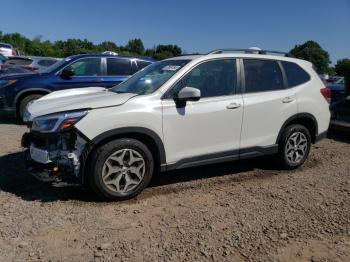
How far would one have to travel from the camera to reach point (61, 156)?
450cm

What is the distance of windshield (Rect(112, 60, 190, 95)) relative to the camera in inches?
200

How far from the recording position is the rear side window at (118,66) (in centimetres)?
965

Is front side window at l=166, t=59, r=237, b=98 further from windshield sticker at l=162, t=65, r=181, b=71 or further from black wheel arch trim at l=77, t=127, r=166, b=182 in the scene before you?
black wheel arch trim at l=77, t=127, r=166, b=182

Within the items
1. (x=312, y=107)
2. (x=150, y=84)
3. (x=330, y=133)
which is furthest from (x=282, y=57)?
(x=330, y=133)

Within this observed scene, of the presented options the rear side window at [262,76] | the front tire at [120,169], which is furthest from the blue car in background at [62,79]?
the front tire at [120,169]

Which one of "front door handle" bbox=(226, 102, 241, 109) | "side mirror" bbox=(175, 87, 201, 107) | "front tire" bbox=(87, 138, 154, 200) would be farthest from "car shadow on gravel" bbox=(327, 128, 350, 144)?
"front tire" bbox=(87, 138, 154, 200)

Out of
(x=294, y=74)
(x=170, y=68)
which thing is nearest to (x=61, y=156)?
(x=170, y=68)

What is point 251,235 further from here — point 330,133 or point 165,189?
point 330,133

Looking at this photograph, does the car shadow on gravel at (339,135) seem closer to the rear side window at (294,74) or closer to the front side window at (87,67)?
the rear side window at (294,74)

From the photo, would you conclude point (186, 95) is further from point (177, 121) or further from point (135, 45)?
point (135, 45)

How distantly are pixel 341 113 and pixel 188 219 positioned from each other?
5.75m

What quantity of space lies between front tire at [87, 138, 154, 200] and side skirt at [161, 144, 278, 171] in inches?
11.8

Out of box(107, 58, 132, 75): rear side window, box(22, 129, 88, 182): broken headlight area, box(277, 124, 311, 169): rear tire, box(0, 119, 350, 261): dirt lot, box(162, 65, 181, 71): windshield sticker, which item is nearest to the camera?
box(0, 119, 350, 261): dirt lot

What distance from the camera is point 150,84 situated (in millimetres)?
5180
